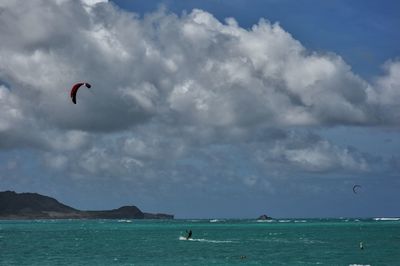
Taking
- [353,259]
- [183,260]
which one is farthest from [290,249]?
[183,260]

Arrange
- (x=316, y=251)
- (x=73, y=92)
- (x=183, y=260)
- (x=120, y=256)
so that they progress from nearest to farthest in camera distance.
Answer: (x=73, y=92)
(x=183, y=260)
(x=120, y=256)
(x=316, y=251)

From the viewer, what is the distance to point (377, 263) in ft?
241

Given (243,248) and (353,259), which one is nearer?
(353,259)

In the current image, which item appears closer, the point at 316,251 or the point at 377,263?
the point at 377,263

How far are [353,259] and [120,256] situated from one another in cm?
3112

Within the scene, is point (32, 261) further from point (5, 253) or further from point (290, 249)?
point (290, 249)

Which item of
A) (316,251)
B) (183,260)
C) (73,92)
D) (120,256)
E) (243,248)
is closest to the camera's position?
(73,92)

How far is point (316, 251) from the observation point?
89.8m

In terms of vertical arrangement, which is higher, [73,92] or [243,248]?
[73,92]

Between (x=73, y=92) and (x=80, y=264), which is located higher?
(x=73, y=92)

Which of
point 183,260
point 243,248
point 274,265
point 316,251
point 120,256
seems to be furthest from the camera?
point 243,248

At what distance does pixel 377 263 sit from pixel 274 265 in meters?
13.0

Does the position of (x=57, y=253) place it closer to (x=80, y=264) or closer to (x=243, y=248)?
(x=80, y=264)

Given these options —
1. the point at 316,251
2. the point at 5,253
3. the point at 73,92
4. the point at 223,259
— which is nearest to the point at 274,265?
the point at 223,259
